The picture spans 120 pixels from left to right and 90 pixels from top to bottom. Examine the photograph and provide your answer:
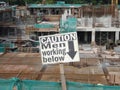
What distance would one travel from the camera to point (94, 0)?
163 ft

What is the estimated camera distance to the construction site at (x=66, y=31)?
12062 millimetres

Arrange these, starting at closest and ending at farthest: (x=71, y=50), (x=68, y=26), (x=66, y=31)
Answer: (x=71, y=50) < (x=66, y=31) < (x=68, y=26)

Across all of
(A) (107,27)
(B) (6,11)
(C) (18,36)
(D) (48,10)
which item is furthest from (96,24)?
(D) (48,10)

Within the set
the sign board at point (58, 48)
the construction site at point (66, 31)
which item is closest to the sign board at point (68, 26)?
the construction site at point (66, 31)

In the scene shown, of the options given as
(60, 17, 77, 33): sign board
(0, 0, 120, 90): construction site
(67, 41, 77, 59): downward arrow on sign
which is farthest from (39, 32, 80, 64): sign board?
(60, 17, 77, 33): sign board

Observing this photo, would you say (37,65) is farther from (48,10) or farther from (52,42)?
(48,10)

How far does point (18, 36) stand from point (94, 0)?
23.2 m

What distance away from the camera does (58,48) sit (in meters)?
5.68

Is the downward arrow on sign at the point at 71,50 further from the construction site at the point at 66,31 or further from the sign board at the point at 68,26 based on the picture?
the sign board at the point at 68,26

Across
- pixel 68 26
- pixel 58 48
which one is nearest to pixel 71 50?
pixel 58 48

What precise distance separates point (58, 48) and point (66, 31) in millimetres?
19178

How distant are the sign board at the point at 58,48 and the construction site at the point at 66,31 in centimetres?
67

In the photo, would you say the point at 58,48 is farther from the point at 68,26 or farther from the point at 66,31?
the point at 68,26

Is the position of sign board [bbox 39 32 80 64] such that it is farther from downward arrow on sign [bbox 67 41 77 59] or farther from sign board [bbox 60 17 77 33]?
sign board [bbox 60 17 77 33]
